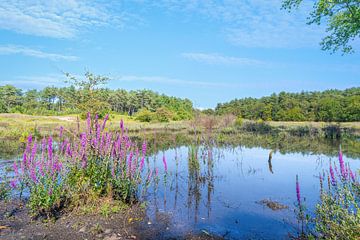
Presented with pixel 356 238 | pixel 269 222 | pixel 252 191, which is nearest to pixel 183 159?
pixel 252 191

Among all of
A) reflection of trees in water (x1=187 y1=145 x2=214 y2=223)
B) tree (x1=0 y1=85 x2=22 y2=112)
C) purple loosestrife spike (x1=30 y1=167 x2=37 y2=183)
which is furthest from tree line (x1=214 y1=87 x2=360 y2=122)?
tree (x1=0 y1=85 x2=22 y2=112)

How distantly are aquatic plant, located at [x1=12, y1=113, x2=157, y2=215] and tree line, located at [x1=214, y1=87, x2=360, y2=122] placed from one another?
155 feet

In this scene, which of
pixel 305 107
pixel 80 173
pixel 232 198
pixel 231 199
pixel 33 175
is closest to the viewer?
pixel 33 175

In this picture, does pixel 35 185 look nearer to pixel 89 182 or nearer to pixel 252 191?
pixel 89 182

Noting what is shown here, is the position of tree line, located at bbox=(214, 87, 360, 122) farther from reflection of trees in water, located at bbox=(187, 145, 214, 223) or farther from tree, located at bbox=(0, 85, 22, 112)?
tree, located at bbox=(0, 85, 22, 112)

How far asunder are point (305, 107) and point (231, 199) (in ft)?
236

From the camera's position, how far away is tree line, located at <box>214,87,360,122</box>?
60531mm

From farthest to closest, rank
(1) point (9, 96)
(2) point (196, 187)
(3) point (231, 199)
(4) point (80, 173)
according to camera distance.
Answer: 1. (1) point (9, 96)
2. (2) point (196, 187)
3. (3) point (231, 199)
4. (4) point (80, 173)

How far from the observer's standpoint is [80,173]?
6301 mm

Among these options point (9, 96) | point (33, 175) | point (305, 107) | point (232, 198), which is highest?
point (9, 96)

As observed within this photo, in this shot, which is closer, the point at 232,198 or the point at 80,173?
the point at 80,173

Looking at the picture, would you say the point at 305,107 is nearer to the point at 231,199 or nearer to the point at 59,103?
the point at 231,199

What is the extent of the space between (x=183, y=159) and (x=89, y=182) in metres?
9.38

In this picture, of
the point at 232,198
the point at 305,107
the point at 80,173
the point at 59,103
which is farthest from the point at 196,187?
the point at 59,103
